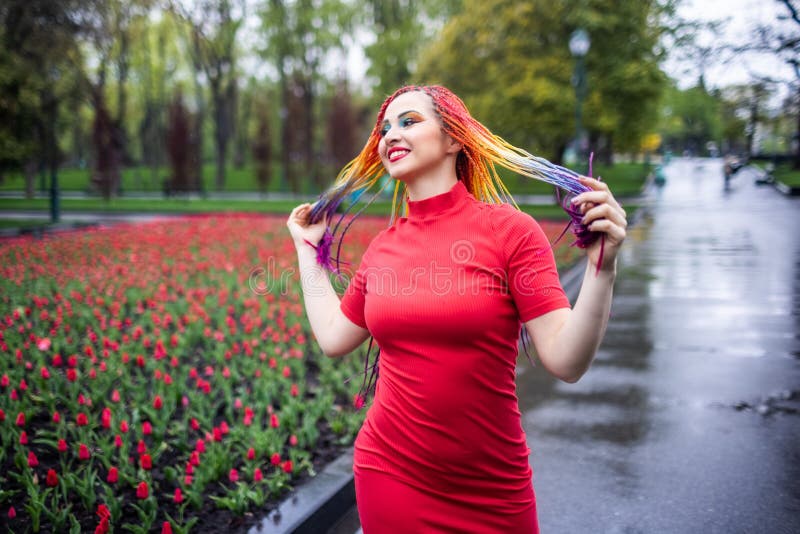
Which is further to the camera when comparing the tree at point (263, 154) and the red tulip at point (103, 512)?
the tree at point (263, 154)

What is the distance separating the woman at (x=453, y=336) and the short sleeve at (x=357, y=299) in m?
0.07

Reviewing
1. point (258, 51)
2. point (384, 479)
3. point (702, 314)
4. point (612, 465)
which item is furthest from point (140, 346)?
point (258, 51)

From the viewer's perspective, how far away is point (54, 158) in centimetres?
1952

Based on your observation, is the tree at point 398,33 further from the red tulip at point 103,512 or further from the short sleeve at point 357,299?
the short sleeve at point 357,299

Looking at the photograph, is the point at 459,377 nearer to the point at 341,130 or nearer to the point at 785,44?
the point at 785,44

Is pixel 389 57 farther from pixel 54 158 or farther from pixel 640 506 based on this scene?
pixel 640 506

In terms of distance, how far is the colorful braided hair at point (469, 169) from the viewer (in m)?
1.58

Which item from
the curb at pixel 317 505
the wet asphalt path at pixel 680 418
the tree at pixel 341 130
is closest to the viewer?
the curb at pixel 317 505

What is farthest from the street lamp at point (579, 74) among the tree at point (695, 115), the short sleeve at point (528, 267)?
the short sleeve at point (528, 267)

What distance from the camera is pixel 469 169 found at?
2010mm

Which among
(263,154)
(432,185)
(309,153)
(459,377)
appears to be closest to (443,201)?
(432,185)

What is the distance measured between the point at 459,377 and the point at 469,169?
659 millimetres

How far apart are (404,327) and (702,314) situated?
311 inches

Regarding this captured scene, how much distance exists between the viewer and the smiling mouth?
189 centimetres
